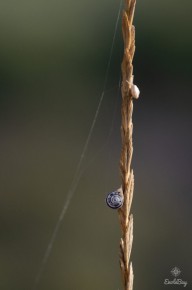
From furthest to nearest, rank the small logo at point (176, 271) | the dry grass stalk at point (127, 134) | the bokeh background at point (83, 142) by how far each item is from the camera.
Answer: the bokeh background at point (83, 142), the small logo at point (176, 271), the dry grass stalk at point (127, 134)

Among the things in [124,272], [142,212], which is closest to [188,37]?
[142,212]

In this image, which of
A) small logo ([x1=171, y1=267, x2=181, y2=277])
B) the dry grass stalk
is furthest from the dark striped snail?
small logo ([x1=171, y1=267, x2=181, y2=277])

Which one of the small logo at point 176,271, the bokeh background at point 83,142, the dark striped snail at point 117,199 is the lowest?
the small logo at point 176,271

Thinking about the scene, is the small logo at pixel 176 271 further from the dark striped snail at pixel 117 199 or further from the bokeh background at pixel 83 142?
the dark striped snail at pixel 117 199

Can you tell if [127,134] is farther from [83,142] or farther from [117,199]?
[83,142]

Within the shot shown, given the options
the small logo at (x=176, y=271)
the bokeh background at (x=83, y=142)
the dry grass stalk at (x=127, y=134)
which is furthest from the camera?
the bokeh background at (x=83, y=142)

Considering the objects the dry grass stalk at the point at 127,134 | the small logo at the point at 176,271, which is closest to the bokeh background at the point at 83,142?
the small logo at the point at 176,271
